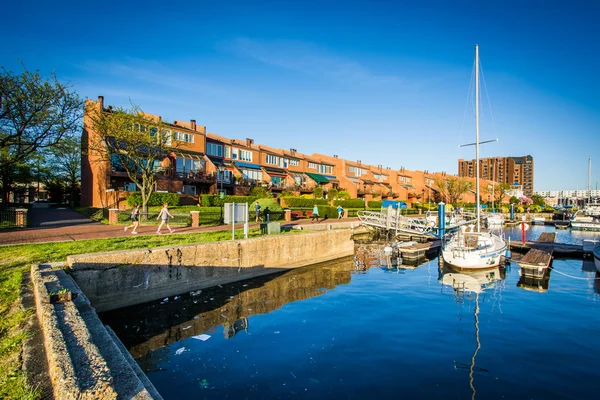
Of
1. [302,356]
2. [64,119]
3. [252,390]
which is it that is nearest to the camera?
[252,390]

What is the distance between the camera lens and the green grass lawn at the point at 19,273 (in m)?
4.13

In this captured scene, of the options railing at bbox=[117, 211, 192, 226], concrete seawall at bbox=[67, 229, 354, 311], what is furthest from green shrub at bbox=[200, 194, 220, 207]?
concrete seawall at bbox=[67, 229, 354, 311]

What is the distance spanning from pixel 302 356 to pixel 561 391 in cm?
524

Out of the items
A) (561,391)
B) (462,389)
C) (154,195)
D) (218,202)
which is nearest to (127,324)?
(462,389)

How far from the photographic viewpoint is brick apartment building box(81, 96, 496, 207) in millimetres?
34094

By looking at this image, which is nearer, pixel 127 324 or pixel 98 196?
pixel 127 324

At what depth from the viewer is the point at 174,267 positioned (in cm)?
1187

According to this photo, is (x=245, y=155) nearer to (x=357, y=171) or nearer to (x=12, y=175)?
(x=357, y=171)

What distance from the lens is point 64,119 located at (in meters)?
21.6

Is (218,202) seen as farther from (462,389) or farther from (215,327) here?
(462,389)

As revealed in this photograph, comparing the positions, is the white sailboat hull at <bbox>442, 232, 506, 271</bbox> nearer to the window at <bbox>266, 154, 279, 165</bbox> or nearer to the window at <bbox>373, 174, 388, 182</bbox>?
the window at <bbox>266, 154, 279, 165</bbox>

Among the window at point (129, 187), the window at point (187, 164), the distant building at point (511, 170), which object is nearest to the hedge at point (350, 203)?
the window at point (187, 164)

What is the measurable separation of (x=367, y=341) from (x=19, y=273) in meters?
9.61

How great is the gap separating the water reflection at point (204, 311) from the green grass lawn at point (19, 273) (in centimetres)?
255
